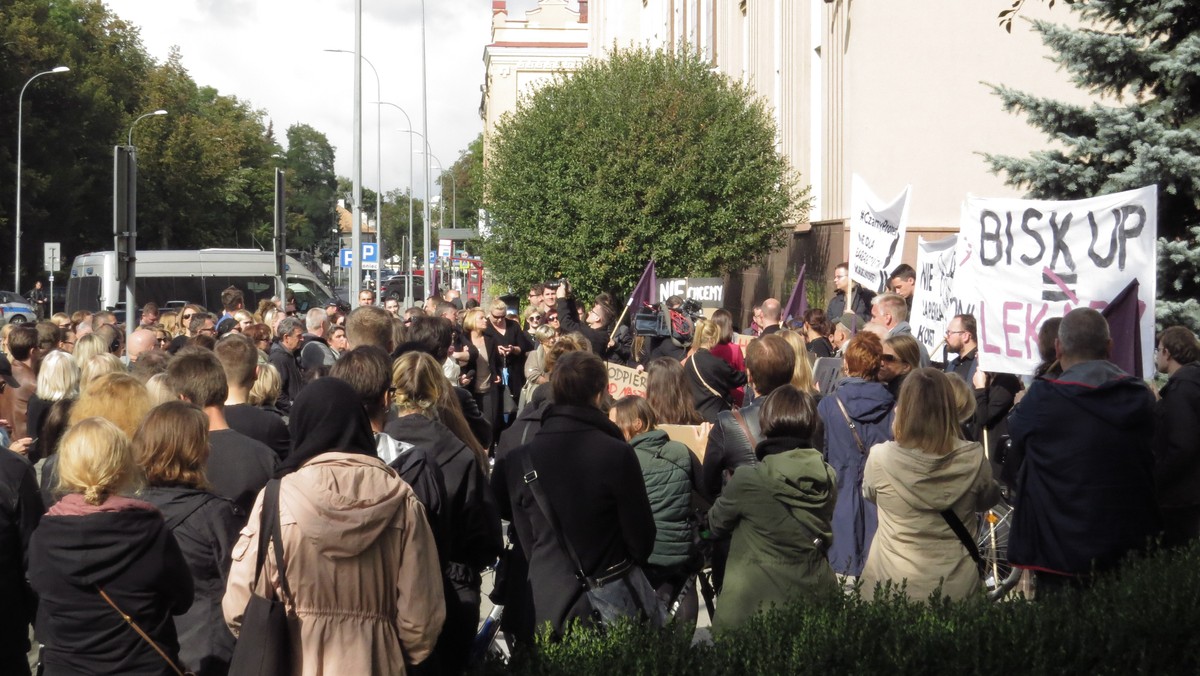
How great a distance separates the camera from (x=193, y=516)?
490 cm

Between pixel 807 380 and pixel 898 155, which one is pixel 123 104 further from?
pixel 807 380

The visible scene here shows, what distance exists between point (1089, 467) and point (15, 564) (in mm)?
4316

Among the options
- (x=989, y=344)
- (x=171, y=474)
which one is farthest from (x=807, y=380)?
(x=171, y=474)

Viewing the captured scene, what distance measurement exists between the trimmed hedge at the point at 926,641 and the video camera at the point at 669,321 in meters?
7.97

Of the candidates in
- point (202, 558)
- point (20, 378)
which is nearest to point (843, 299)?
point (20, 378)

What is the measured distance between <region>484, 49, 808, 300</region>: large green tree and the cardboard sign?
1621 cm

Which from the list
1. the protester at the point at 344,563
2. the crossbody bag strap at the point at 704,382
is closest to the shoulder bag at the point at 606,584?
the protester at the point at 344,563

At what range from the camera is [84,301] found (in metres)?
34.1

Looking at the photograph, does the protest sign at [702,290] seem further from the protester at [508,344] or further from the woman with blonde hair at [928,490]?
the woman with blonde hair at [928,490]

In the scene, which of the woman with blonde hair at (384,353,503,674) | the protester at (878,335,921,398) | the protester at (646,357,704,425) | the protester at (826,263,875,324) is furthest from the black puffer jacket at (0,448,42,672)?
the protester at (826,263,875,324)

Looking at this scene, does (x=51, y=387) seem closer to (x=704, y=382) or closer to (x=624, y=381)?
(x=704, y=382)

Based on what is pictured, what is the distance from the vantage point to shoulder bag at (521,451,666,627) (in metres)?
5.04

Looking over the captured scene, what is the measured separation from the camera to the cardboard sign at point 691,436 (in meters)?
7.14

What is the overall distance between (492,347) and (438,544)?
26.0ft
